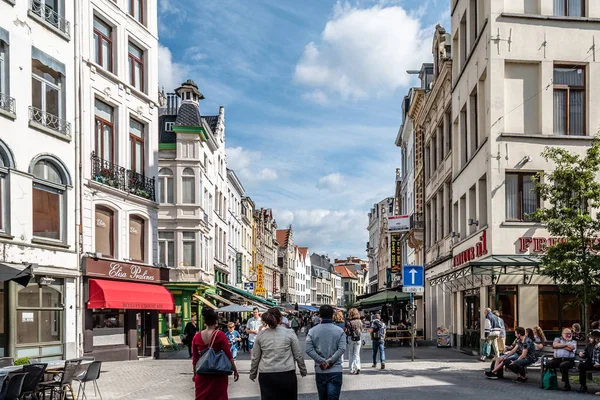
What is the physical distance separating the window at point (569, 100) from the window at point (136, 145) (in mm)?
14789

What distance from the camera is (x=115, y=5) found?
27.2 meters

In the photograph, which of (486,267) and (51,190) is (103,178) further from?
Answer: (486,267)

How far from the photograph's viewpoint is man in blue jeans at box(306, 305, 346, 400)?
34.4 feet

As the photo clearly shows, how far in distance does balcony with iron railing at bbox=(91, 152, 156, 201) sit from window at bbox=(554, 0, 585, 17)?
1562 cm

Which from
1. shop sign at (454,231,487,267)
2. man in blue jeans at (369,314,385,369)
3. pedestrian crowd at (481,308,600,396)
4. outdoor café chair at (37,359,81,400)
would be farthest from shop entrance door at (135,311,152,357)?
outdoor café chair at (37,359,81,400)

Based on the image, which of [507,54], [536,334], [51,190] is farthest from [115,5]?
[536,334]

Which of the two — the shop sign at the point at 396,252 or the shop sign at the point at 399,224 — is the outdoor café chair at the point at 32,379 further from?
the shop sign at the point at 396,252

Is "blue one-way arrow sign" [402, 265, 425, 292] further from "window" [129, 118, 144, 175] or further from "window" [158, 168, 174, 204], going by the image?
"window" [158, 168, 174, 204]

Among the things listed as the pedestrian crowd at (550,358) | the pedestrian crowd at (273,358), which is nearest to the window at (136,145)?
the pedestrian crowd at (550,358)

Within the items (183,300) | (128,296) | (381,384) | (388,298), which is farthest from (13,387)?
(183,300)

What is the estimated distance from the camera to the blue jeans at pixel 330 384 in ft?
34.4

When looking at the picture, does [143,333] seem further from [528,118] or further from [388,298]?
[528,118]

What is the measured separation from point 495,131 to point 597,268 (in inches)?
357

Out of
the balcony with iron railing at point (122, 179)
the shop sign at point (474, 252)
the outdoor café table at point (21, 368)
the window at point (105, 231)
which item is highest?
the balcony with iron railing at point (122, 179)
